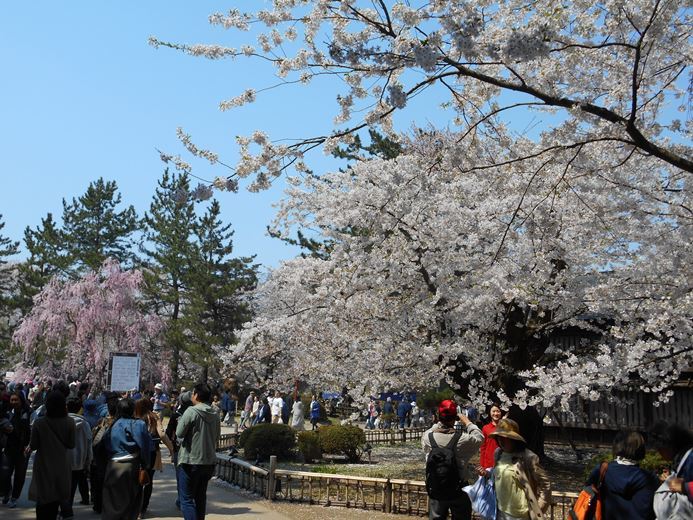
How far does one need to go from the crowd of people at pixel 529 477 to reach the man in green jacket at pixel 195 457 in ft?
7.73

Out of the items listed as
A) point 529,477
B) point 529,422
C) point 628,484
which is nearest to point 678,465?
point 628,484

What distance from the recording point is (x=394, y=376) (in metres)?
12.3

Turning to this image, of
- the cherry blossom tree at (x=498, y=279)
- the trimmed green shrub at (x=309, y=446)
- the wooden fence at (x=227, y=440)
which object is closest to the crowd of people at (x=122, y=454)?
the cherry blossom tree at (x=498, y=279)

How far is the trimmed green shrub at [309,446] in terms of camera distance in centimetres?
1555

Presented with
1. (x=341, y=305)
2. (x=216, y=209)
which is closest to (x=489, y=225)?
(x=341, y=305)

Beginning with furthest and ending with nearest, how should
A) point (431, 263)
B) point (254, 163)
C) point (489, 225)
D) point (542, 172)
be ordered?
point (431, 263)
point (489, 225)
point (542, 172)
point (254, 163)

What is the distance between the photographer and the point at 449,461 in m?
5.81

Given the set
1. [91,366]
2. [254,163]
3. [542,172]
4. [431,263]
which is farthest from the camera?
[91,366]

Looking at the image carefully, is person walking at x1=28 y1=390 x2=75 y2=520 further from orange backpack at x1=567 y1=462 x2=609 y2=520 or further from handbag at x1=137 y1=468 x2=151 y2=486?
orange backpack at x1=567 y1=462 x2=609 y2=520

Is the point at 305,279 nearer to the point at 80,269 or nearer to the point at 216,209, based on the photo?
the point at 216,209

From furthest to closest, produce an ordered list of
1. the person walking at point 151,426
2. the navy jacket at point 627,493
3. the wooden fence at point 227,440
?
the wooden fence at point 227,440 < the person walking at point 151,426 < the navy jacket at point 627,493

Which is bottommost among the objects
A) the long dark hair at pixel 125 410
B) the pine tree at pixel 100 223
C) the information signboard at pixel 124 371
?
→ the long dark hair at pixel 125 410

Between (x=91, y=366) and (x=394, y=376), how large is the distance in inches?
862

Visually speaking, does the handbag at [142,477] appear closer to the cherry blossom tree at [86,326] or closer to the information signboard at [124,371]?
the information signboard at [124,371]
